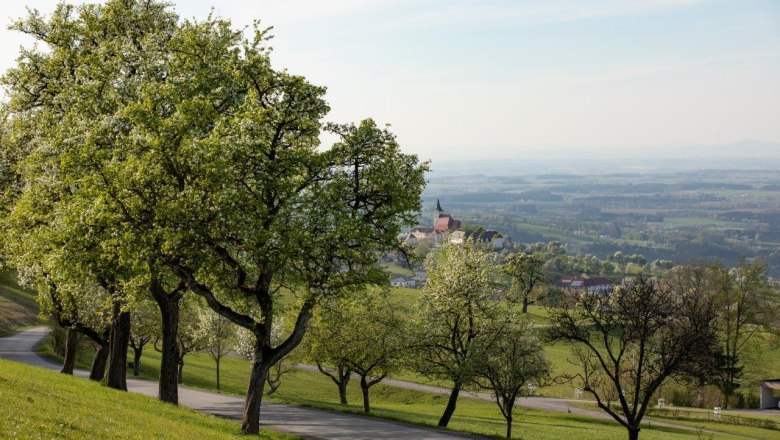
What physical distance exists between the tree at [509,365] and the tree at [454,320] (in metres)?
0.72

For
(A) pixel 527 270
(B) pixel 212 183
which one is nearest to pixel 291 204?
(B) pixel 212 183

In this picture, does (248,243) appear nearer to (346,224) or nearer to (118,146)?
(346,224)

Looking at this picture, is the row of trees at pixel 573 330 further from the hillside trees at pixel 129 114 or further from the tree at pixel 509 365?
the hillside trees at pixel 129 114

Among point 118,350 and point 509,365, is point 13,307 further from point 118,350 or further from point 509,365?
point 509,365

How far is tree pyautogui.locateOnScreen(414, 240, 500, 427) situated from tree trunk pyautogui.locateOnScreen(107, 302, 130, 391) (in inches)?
650

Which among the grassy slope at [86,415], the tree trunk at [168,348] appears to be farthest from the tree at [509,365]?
the tree trunk at [168,348]

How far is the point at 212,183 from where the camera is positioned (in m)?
25.6

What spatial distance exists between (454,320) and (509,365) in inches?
168

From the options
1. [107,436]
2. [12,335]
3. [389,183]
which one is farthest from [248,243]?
[12,335]

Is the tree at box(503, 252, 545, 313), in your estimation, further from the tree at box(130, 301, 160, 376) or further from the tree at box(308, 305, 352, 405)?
the tree at box(130, 301, 160, 376)

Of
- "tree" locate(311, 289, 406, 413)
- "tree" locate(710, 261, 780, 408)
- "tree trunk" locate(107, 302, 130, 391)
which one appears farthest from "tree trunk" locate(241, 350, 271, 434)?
"tree" locate(710, 261, 780, 408)

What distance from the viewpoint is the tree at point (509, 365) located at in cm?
3944

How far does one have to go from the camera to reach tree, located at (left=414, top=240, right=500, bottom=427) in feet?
136

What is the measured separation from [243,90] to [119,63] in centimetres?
590
